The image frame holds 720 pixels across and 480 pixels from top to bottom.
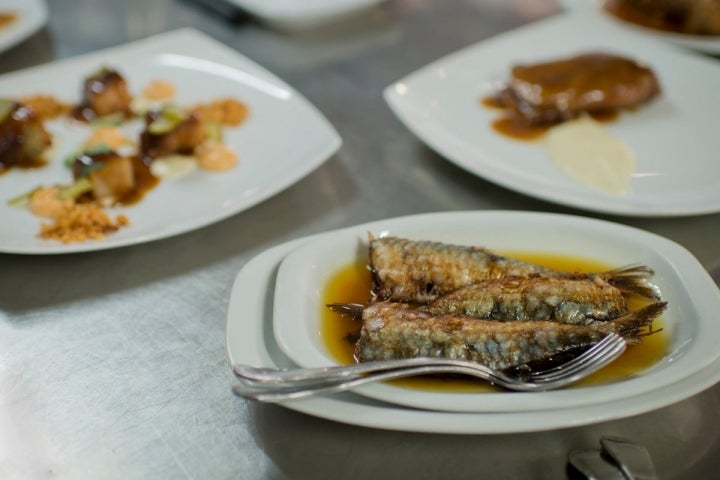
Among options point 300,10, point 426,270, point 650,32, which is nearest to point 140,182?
point 426,270

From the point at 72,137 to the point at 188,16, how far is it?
1.25 meters

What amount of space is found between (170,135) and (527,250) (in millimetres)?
1238

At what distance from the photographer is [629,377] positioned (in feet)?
4.76

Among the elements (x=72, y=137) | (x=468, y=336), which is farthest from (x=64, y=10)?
(x=468, y=336)

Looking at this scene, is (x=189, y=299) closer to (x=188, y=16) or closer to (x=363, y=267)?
(x=363, y=267)

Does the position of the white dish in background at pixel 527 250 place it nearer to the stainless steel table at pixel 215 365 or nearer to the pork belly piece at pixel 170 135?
the stainless steel table at pixel 215 365

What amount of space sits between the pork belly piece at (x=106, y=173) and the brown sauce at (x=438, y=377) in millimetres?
855

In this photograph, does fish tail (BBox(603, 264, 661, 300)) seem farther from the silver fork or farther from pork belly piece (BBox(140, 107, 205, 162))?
pork belly piece (BBox(140, 107, 205, 162))

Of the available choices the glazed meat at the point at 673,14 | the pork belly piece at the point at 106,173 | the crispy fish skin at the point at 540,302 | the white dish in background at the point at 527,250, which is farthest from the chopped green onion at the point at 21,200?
the glazed meat at the point at 673,14

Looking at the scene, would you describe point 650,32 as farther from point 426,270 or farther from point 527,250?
point 426,270

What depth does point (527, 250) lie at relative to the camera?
6.15 ft

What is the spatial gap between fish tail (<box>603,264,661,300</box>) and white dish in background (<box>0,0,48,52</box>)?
8.64 ft

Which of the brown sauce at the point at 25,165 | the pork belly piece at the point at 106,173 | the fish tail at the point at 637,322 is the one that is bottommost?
the brown sauce at the point at 25,165

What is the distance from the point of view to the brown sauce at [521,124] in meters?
2.55
